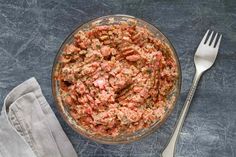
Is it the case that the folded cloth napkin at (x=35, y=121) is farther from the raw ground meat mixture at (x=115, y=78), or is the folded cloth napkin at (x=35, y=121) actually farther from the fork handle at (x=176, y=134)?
the fork handle at (x=176, y=134)

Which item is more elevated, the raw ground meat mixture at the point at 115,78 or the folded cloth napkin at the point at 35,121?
the raw ground meat mixture at the point at 115,78

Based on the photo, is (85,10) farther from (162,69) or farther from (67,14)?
(162,69)

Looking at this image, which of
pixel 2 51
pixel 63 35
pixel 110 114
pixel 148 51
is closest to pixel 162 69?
pixel 148 51

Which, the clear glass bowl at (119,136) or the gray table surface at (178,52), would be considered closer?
the clear glass bowl at (119,136)

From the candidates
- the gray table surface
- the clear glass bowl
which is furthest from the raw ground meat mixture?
the gray table surface

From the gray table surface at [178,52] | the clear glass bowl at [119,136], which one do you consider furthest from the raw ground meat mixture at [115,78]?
the gray table surface at [178,52]

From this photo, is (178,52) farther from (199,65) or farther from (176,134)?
(176,134)

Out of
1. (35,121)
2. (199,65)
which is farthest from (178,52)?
(35,121)
